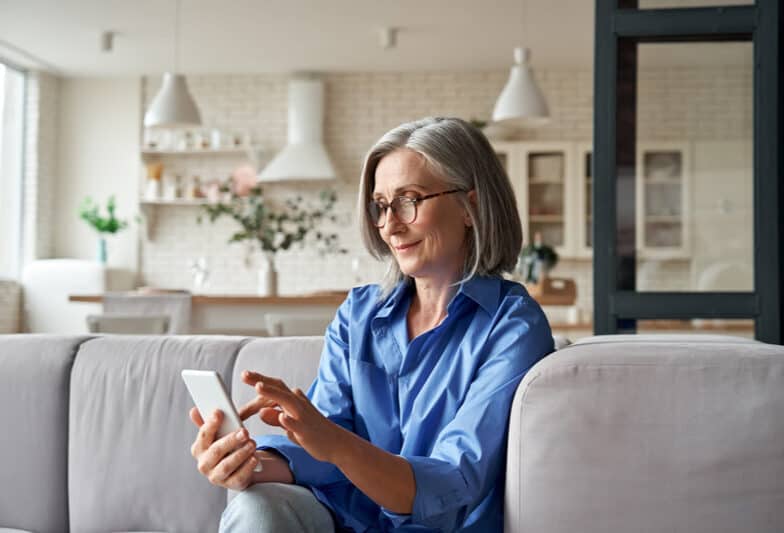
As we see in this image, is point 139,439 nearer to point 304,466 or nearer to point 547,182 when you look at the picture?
point 304,466

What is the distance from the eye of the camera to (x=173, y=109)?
20.0ft

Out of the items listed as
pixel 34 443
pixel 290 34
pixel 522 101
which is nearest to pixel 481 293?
pixel 34 443

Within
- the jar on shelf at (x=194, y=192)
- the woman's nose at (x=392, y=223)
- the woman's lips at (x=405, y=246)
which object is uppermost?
the jar on shelf at (x=194, y=192)

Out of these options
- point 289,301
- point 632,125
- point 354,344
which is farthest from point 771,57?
point 289,301

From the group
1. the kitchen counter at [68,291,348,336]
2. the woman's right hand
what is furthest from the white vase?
the woman's right hand

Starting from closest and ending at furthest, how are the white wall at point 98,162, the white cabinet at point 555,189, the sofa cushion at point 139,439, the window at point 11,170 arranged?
the sofa cushion at point 139,439 → the white cabinet at point 555,189 → the window at point 11,170 → the white wall at point 98,162

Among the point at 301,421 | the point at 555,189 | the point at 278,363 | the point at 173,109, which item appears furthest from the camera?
the point at 555,189

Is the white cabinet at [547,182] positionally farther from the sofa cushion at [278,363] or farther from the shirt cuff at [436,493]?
the shirt cuff at [436,493]

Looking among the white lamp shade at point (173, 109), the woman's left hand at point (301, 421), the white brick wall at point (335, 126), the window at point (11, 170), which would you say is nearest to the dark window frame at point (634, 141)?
the woman's left hand at point (301, 421)

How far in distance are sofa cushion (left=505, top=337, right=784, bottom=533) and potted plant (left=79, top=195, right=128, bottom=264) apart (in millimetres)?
7436

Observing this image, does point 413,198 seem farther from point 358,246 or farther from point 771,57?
point 358,246

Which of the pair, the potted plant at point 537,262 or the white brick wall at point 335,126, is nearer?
the potted plant at point 537,262

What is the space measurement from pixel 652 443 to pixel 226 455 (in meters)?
0.65

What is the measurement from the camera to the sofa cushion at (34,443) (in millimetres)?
2338
